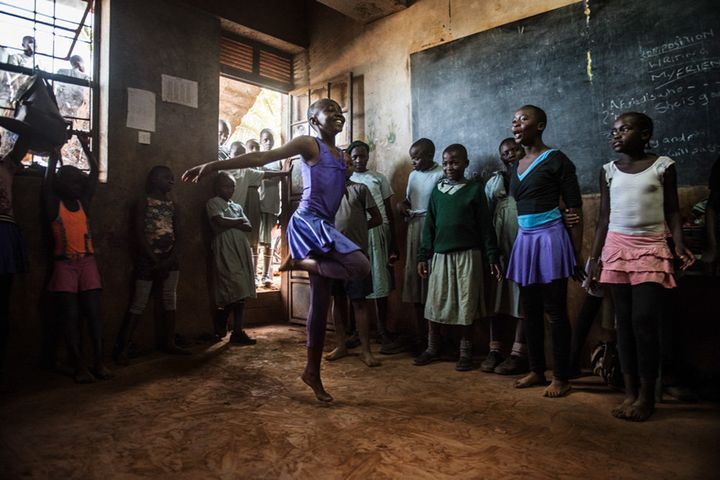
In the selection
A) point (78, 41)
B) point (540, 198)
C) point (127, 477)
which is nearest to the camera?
point (127, 477)

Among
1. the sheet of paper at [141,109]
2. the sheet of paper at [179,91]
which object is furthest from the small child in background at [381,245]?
the sheet of paper at [141,109]

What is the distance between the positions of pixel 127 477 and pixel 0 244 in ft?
6.65

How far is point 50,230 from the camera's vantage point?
328 cm

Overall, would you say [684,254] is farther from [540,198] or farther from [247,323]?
[247,323]

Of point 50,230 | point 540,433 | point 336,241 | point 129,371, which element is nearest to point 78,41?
point 50,230

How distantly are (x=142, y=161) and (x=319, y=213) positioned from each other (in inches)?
96.0

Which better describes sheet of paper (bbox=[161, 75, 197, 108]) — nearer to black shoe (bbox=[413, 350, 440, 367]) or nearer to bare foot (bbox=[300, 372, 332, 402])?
bare foot (bbox=[300, 372, 332, 402])

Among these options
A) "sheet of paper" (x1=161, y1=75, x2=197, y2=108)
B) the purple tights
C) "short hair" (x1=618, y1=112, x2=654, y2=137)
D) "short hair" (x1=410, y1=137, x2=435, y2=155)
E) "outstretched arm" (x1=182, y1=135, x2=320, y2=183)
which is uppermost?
"sheet of paper" (x1=161, y1=75, x2=197, y2=108)

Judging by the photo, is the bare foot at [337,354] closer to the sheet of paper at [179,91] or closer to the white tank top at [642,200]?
the white tank top at [642,200]

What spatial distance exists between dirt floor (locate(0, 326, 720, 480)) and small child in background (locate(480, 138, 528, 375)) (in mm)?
358

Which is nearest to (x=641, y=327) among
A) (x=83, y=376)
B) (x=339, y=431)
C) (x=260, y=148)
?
(x=339, y=431)

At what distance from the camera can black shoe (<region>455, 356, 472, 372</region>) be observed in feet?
11.5

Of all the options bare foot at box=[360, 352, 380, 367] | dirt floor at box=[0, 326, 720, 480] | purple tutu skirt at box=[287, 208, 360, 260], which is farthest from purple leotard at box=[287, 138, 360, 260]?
bare foot at box=[360, 352, 380, 367]

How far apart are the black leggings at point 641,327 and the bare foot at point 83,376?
3.39 metres
